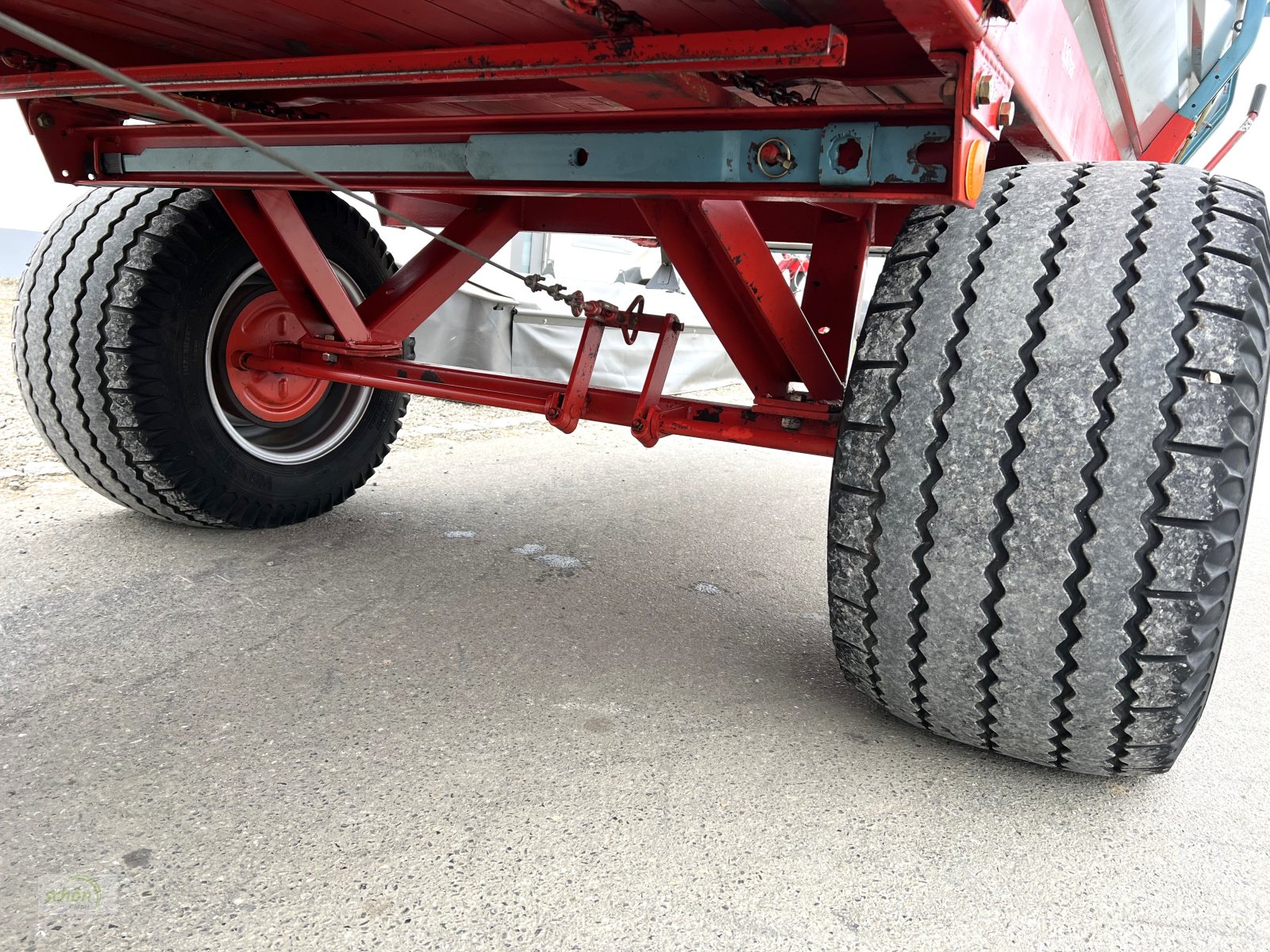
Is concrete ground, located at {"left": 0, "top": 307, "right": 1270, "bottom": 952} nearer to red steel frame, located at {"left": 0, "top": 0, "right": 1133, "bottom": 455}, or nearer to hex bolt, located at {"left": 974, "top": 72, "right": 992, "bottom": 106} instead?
red steel frame, located at {"left": 0, "top": 0, "right": 1133, "bottom": 455}

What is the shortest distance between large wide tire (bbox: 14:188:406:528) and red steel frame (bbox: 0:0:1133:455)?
0.83ft

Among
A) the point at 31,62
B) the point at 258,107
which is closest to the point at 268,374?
the point at 258,107

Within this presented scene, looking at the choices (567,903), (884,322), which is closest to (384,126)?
(884,322)

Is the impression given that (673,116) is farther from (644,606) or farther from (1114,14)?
(644,606)

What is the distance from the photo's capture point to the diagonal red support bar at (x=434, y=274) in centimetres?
289

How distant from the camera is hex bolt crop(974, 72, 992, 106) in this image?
1.33 meters

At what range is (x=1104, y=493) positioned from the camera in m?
1.46

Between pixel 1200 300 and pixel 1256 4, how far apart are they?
8.51 ft

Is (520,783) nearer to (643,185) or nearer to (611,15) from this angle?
(643,185)

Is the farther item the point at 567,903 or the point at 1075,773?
the point at 1075,773

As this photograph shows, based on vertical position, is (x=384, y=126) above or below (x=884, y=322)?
above

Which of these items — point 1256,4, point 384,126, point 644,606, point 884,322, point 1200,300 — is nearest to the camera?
point 1200,300

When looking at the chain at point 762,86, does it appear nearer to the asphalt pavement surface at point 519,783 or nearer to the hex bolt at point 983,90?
the hex bolt at point 983,90

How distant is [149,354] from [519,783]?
1942 mm
